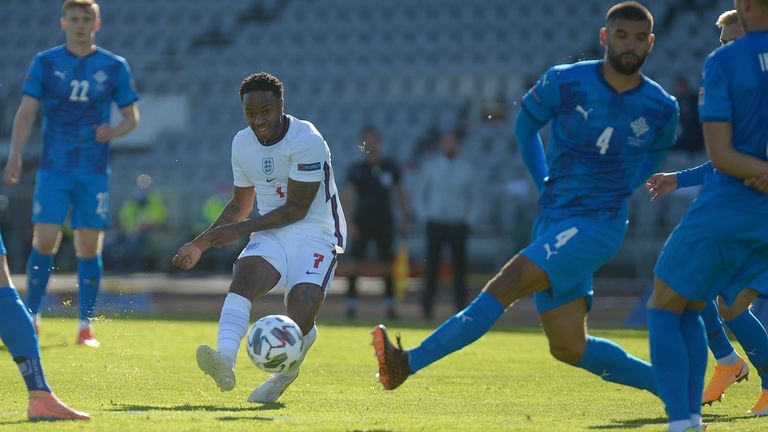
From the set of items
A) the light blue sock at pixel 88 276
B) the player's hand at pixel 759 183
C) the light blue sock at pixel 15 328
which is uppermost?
the player's hand at pixel 759 183

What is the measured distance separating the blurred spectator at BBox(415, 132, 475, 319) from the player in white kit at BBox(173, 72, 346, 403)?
826cm

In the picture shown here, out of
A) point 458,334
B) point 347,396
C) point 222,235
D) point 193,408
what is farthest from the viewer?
point 347,396

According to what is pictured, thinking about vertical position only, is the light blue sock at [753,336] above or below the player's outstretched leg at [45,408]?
below

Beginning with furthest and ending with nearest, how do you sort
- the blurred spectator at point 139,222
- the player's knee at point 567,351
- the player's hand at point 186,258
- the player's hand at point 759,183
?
the blurred spectator at point 139,222, the player's hand at point 186,258, the player's knee at point 567,351, the player's hand at point 759,183

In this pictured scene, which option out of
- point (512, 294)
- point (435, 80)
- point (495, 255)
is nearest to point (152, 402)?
point (512, 294)

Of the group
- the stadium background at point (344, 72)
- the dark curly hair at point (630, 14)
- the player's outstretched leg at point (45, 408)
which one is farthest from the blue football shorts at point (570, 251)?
the stadium background at point (344, 72)

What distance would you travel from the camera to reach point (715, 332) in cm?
712

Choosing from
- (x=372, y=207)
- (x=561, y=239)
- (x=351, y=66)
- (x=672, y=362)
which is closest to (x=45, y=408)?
(x=561, y=239)

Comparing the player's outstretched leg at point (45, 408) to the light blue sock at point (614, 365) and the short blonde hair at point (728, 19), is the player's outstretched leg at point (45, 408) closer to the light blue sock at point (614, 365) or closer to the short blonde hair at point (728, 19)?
the light blue sock at point (614, 365)

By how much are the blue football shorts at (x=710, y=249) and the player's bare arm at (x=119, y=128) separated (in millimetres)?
6106

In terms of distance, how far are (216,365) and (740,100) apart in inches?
113

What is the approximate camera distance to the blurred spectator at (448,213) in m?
15.7

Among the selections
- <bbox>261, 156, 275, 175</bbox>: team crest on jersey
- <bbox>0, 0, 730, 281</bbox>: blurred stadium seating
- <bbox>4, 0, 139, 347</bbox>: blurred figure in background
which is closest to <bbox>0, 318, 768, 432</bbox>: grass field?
<bbox>4, 0, 139, 347</bbox>: blurred figure in background

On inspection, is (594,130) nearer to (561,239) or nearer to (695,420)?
(561,239)
